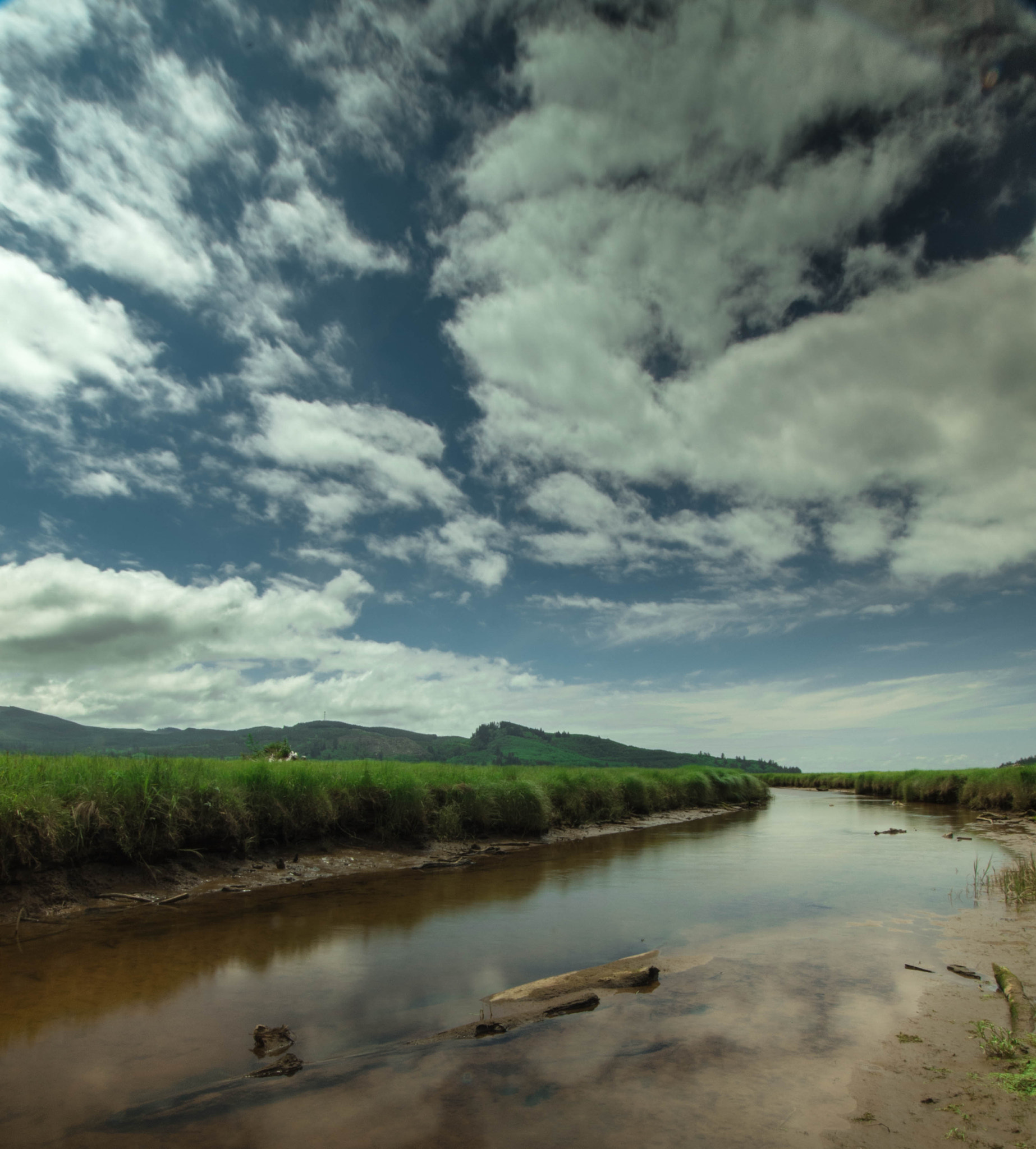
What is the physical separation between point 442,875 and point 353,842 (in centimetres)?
284

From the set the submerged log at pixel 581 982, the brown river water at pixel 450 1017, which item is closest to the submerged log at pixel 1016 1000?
the brown river water at pixel 450 1017

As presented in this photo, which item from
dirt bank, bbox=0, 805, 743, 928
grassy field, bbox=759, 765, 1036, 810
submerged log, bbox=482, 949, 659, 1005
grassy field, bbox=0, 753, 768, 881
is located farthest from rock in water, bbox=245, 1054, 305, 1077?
grassy field, bbox=759, 765, 1036, 810

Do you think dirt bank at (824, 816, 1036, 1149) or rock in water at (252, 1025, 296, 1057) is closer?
dirt bank at (824, 816, 1036, 1149)

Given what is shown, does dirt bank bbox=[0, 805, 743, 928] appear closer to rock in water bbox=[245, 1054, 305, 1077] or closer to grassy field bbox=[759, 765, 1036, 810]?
rock in water bbox=[245, 1054, 305, 1077]

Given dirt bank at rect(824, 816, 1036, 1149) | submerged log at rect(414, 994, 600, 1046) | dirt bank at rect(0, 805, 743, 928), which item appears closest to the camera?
dirt bank at rect(824, 816, 1036, 1149)

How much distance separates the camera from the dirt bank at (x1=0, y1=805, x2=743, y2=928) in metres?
9.74

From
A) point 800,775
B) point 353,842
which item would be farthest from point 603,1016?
point 800,775

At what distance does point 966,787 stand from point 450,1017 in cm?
4604

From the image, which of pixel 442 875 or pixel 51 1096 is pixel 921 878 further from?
pixel 51 1096

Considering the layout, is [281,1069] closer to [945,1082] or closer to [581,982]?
[581,982]

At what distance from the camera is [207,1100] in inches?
188

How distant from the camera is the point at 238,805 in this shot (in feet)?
44.1

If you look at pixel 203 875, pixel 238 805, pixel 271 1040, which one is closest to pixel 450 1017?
pixel 271 1040

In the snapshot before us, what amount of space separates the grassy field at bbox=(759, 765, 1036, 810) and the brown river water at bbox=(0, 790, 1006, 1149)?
2835 cm
